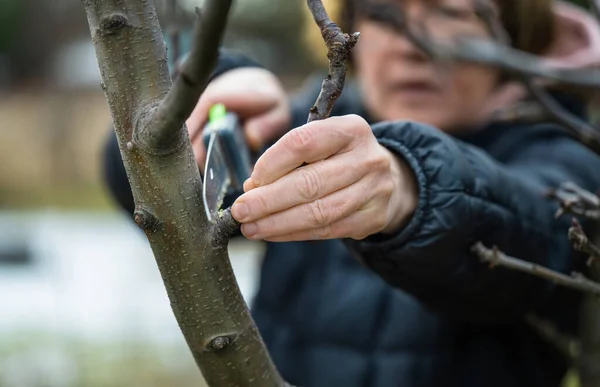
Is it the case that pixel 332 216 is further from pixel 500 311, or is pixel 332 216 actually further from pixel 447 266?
pixel 500 311

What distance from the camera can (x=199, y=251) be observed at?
2.50 ft

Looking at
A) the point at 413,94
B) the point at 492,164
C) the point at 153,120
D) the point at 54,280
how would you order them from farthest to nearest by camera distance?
the point at 54,280, the point at 413,94, the point at 492,164, the point at 153,120

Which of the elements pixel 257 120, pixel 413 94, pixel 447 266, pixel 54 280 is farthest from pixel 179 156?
pixel 54 280

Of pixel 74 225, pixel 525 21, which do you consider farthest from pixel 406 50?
pixel 74 225

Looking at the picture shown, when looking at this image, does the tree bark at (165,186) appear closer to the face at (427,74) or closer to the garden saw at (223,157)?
the garden saw at (223,157)

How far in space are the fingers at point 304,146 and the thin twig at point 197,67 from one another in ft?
0.30

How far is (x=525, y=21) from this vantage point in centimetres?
156

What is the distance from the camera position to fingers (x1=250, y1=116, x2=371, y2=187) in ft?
2.31

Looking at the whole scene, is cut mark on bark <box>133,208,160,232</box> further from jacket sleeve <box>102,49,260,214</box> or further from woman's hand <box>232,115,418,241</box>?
jacket sleeve <box>102,49,260,214</box>

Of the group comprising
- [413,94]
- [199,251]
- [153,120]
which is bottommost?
[413,94]

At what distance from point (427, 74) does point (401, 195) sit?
24.1 inches

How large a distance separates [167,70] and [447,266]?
1.50ft

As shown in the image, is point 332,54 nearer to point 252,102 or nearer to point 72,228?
point 252,102

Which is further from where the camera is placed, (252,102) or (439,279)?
(252,102)
